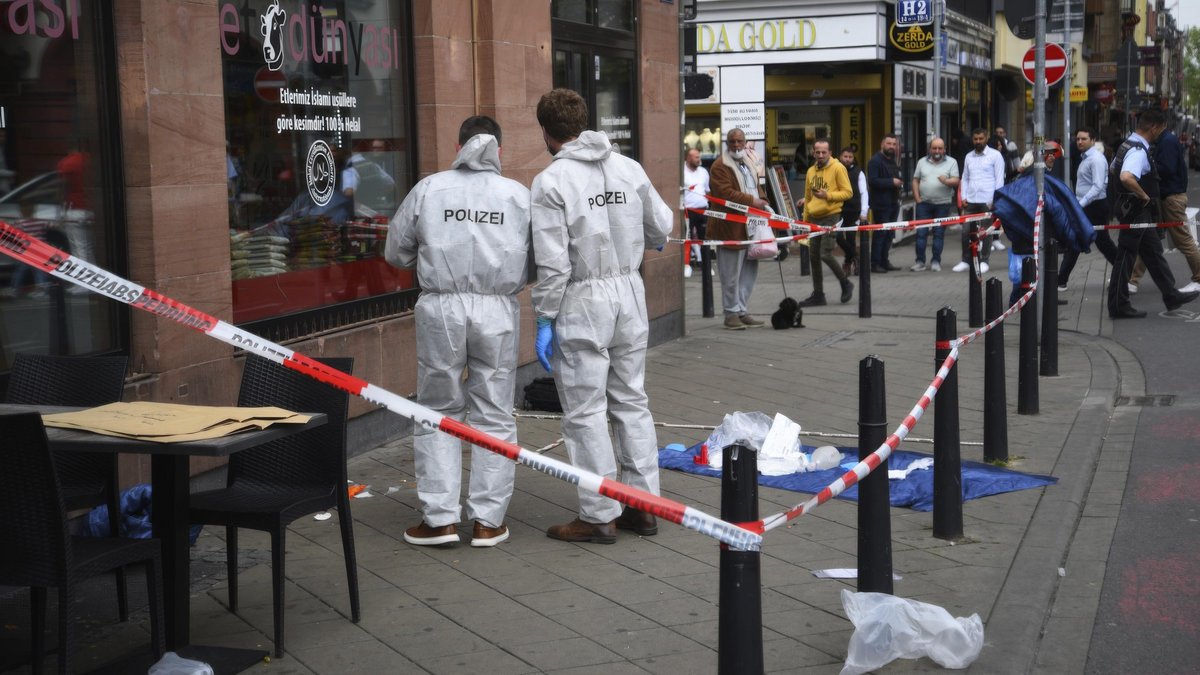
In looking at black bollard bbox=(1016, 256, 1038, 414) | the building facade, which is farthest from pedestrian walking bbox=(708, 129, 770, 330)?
black bollard bbox=(1016, 256, 1038, 414)

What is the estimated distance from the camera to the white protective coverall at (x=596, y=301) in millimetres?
6137

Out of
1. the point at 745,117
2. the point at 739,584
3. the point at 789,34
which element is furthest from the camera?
the point at 789,34

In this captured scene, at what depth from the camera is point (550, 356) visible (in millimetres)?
6250

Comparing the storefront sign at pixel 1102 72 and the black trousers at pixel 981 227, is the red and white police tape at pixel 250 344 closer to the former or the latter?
the black trousers at pixel 981 227

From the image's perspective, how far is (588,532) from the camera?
20.7 ft

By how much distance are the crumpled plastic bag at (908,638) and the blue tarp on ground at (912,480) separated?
2103mm

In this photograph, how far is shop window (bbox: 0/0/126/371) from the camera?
6.04m

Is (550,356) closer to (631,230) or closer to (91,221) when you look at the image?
(631,230)

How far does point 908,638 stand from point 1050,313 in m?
6.47

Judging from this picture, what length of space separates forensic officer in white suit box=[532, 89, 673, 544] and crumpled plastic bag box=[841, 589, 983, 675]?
1.75 meters

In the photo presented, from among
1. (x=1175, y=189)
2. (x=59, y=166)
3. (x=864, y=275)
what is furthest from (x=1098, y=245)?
(x=59, y=166)

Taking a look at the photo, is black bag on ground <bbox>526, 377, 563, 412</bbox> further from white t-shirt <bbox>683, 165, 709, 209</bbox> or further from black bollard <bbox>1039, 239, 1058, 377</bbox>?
white t-shirt <bbox>683, 165, 709, 209</bbox>

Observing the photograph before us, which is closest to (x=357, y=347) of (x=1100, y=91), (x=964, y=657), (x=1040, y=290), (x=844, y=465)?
(x=844, y=465)

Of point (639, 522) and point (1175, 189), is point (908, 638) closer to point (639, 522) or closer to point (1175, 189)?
point (639, 522)
